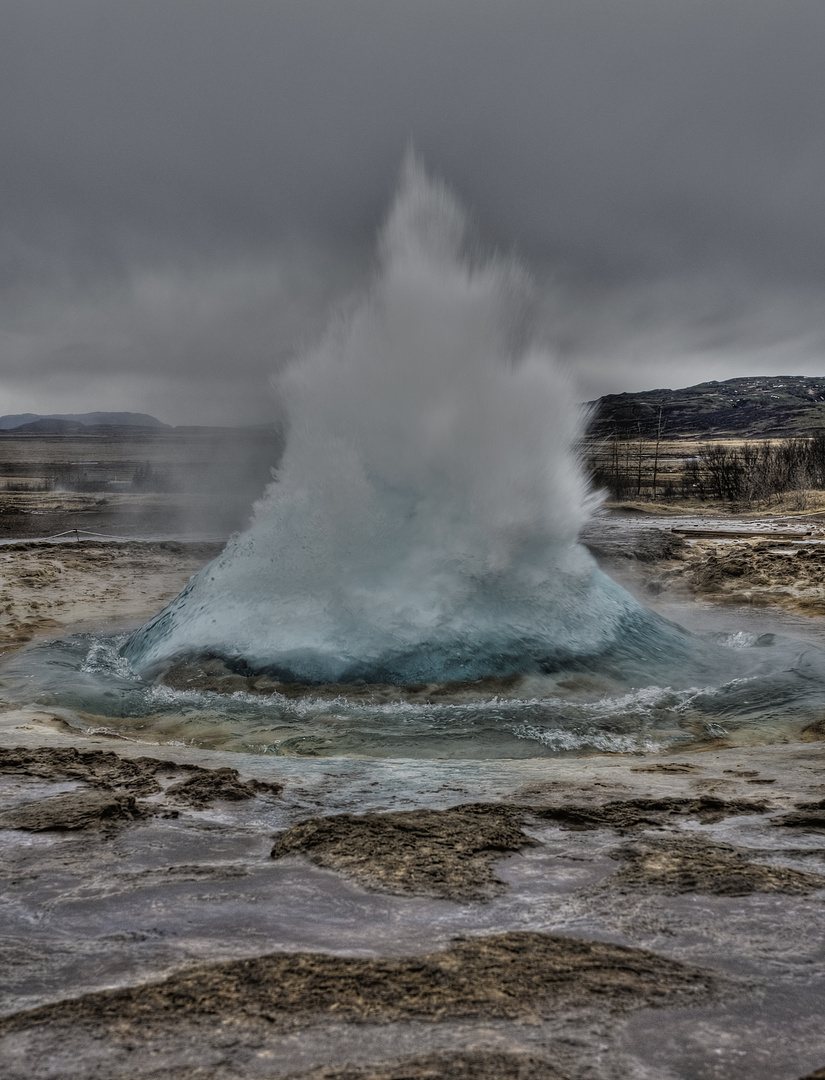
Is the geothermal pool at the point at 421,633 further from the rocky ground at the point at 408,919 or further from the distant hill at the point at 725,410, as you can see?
the distant hill at the point at 725,410

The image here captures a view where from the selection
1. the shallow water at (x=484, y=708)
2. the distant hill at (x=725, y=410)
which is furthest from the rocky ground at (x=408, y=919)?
the distant hill at (x=725, y=410)

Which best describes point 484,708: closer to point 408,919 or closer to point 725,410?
point 408,919

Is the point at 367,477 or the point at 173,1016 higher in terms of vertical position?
the point at 367,477

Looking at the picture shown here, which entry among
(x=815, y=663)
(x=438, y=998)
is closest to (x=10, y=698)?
(x=438, y=998)

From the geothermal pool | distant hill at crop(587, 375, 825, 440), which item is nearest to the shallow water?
the geothermal pool

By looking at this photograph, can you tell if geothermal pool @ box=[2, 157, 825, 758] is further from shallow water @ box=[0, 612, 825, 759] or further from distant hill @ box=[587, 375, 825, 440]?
distant hill @ box=[587, 375, 825, 440]

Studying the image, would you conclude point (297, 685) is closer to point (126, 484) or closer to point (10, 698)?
point (10, 698)

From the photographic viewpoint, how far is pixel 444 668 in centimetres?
543

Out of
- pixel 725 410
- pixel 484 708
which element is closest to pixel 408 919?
pixel 484 708

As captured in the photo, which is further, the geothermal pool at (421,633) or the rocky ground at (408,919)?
the geothermal pool at (421,633)

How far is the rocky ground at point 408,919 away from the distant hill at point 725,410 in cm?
8791

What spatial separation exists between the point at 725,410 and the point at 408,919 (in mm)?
136800

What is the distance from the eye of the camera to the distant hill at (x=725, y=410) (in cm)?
10262

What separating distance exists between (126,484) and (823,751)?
3791 centimetres
